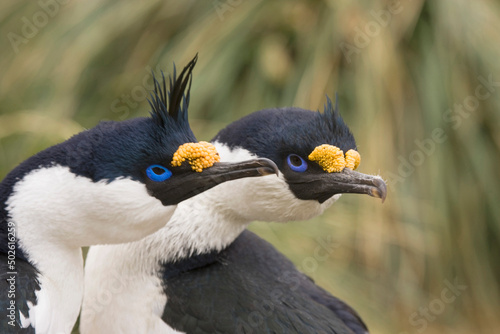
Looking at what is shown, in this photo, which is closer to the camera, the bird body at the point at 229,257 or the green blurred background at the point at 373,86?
the bird body at the point at 229,257

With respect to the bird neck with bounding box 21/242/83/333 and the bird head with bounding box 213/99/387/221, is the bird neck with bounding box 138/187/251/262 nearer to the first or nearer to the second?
the bird head with bounding box 213/99/387/221

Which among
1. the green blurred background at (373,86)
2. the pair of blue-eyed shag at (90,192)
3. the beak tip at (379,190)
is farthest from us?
the green blurred background at (373,86)

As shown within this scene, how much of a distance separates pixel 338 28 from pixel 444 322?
1582mm

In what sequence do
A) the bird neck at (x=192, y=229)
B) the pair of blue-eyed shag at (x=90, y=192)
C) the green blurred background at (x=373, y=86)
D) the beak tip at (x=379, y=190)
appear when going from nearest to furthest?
1. the pair of blue-eyed shag at (x=90, y=192)
2. the beak tip at (x=379, y=190)
3. the bird neck at (x=192, y=229)
4. the green blurred background at (x=373, y=86)

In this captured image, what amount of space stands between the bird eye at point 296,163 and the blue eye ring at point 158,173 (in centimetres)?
34

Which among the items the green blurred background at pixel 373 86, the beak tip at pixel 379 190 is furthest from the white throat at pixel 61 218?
the green blurred background at pixel 373 86

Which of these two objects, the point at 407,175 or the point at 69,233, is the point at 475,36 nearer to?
the point at 407,175

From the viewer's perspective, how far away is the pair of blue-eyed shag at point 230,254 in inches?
60.4

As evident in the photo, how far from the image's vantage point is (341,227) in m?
2.71

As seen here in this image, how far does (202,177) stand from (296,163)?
0.31 meters

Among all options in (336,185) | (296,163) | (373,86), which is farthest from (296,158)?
(373,86)

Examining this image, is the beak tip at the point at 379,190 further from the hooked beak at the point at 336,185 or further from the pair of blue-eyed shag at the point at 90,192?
the pair of blue-eyed shag at the point at 90,192

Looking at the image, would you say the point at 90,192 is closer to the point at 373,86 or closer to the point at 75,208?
the point at 75,208

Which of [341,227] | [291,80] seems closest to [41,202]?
[341,227]
